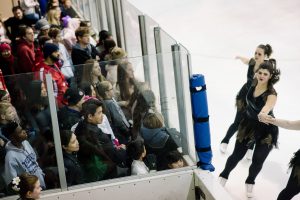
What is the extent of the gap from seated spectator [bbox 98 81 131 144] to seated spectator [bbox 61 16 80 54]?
288cm

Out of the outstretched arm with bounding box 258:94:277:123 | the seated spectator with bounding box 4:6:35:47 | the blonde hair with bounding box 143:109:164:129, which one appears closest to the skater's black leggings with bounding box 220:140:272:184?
the outstretched arm with bounding box 258:94:277:123

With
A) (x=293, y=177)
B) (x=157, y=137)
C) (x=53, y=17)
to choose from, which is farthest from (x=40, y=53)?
(x=293, y=177)

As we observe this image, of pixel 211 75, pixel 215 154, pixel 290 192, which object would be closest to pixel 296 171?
pixel 290 192

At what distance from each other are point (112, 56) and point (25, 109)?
218 cm

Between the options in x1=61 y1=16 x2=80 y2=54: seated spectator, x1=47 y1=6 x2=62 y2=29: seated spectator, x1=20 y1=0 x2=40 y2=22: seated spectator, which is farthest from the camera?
x1=20 y1=0 x2=40 y2=22: seated spectator

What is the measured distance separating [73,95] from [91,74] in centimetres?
22

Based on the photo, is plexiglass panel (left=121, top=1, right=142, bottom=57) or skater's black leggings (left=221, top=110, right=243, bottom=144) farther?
plexiglass panel (left=121, top=1, right=142, bottom=57)

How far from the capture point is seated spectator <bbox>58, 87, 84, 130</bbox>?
4.41 metres

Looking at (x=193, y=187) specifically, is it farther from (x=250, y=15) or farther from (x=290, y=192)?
(x=250, y=15)

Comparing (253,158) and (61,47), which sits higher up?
(61,47)

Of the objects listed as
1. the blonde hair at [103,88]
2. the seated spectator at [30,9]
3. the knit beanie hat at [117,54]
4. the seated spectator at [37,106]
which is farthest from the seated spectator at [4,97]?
the seated spectator at [30,9]

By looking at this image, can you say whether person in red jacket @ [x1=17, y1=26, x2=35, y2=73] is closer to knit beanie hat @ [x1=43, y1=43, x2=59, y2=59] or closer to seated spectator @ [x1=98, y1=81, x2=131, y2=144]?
knit beanie hat @ [x1=43, y1=43, x2=59, y2=59]

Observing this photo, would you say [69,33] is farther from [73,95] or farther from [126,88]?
[73,95]

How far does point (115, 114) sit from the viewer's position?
4.56 metres
